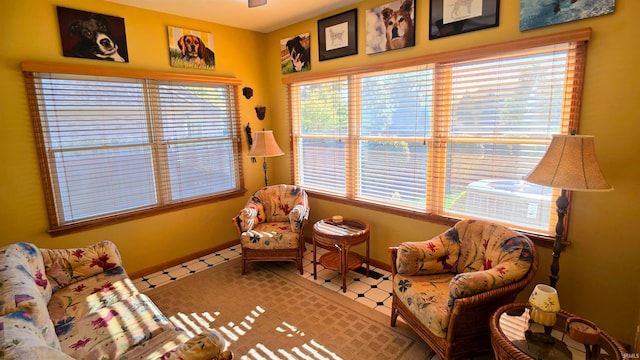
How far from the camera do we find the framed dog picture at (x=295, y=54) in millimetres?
3779

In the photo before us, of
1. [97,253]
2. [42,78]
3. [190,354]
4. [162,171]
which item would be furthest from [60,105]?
[190,354]

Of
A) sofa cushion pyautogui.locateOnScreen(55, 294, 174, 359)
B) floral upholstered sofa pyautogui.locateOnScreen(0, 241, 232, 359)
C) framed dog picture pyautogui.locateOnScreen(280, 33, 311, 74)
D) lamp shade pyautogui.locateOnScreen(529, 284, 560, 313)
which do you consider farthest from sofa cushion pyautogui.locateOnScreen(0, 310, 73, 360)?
framed dog picture pyautogui.locateOnScreen(280, 33, 311, 74)

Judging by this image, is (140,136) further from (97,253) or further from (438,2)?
(438,2)

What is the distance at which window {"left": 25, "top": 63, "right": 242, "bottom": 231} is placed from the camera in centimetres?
282

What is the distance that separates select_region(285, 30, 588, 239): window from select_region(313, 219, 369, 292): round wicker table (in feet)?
1.27

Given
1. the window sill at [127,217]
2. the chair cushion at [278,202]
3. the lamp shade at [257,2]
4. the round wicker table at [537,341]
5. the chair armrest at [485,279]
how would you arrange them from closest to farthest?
the round wicker table at [537,341], the chair armrest at [485,279], the lamp shade at [257,2], the window sill at [127,217], the chair cushion at [278,202]

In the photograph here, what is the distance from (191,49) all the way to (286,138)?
1.52m

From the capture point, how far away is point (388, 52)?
3.08 metres

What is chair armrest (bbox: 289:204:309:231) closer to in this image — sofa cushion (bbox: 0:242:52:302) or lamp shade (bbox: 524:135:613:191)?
sofa cushion (bbox: 0:242:52:302)

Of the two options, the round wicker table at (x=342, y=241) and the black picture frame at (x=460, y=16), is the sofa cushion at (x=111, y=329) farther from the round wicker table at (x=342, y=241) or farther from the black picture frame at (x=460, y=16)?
the black picture frame at (x=460, y=16)

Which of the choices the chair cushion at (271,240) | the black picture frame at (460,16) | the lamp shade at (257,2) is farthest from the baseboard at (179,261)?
the black picture frame at (460,16)

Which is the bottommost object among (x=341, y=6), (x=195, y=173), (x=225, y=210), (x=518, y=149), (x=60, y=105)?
(x=225, y=210)

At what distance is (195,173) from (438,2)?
304 cm

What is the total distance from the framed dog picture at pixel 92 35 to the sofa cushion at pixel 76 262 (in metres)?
1.72
